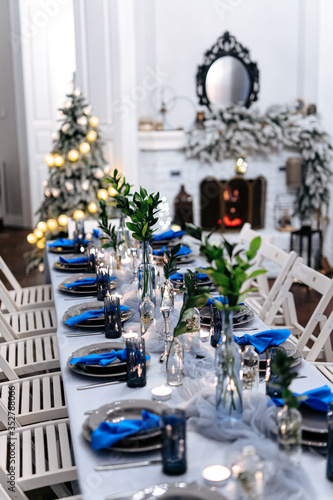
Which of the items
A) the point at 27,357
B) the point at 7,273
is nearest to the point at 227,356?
the point at 27,357

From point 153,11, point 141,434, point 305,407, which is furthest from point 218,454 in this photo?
point 153,11

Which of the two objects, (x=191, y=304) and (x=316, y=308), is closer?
(x=191, y=304)

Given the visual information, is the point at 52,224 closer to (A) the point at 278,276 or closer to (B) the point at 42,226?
(B) the point at 42,226

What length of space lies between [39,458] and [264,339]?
0.81m

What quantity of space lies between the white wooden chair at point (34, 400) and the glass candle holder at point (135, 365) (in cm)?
67

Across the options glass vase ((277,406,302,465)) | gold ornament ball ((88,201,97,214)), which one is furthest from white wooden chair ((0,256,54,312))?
glass vase ((277,406,302,465))

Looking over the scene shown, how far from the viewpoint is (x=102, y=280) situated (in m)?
2.68

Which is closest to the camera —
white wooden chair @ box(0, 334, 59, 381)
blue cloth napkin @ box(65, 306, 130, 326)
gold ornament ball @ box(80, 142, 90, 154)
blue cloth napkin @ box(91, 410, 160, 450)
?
blue cloth napkin @ box(91, 410, 160, 450)

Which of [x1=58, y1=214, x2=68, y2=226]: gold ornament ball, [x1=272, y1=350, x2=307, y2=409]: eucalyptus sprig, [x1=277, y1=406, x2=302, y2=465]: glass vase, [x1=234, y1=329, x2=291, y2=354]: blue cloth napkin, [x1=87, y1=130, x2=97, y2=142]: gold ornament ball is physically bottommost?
[x1=58, y1=214, x2=68, y2=226]: gold ornament ball

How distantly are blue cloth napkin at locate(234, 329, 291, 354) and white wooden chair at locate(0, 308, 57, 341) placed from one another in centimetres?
143

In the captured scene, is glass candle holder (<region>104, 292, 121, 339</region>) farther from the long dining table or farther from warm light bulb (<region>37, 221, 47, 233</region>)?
warm light bulb (<region>37, 221, 47, 233</region>)

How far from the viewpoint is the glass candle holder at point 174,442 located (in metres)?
1.31

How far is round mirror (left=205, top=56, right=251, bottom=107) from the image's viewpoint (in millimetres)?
6266

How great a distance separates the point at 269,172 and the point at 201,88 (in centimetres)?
108
